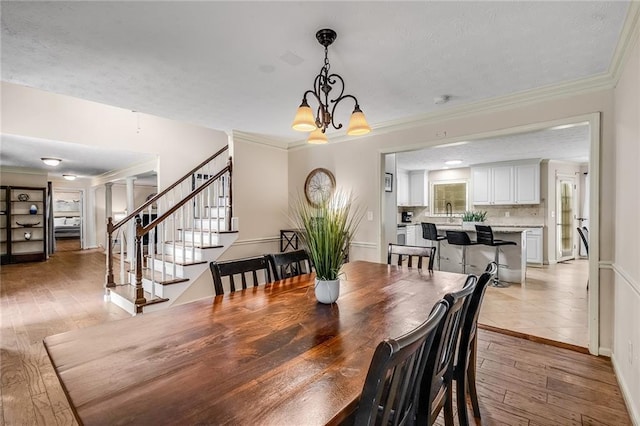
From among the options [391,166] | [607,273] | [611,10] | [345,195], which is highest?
[611,10]

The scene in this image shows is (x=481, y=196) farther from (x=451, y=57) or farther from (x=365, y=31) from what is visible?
(x=365, y=31)

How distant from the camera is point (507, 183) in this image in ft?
22.3

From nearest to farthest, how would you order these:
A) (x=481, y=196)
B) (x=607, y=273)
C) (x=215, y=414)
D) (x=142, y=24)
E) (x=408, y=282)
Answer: (x=215, y=414)
(x=142, y=24)
(x=408, y=282)
(x=607, y=273)
(x=481, y=196)

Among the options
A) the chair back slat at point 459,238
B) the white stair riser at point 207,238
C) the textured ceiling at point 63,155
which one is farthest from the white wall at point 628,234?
the textured ceiling at point 63,155

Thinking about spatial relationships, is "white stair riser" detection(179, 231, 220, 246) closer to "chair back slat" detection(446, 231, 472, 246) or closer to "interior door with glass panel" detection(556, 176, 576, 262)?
"chair back slat" detection(446, 231, 472, 246)

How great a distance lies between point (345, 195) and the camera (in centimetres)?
411

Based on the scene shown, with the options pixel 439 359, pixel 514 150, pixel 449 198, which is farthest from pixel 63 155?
pixel 449 198

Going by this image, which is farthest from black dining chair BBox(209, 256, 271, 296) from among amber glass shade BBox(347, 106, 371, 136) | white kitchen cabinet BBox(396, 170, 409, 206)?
white kitchen cabinet BBox(396, 170, 409, 206)

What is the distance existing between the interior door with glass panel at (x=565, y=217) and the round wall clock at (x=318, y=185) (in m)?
5.79

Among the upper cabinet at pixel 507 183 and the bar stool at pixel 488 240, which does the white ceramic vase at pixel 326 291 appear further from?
the upper cabinet at pixel 507 183

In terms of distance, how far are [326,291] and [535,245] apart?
6.84 metres

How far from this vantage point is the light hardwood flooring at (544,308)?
3018mm

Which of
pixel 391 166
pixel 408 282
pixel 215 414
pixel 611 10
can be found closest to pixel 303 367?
pixel 215 414

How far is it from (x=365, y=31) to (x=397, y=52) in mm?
362
